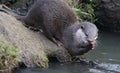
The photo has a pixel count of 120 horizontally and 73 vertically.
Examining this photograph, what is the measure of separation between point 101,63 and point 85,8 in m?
3.45

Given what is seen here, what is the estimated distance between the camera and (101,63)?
279 inches

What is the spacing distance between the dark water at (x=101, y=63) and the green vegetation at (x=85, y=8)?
0.78 meters

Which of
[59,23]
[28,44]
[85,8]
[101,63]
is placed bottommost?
[101,63]

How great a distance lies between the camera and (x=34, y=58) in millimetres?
6320

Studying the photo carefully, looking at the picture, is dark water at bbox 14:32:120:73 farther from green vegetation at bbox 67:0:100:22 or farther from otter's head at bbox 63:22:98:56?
green vegetation at bbox 67:0:100:22

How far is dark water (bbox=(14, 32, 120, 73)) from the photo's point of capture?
646cm

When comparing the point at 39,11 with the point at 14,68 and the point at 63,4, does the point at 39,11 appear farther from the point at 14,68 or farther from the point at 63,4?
the point at 14,68

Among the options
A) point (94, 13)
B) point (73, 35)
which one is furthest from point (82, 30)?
point (94, 13)

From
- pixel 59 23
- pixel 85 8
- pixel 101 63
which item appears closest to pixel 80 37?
pixel 59 23

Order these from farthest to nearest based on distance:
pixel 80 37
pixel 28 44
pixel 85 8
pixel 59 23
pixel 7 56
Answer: pixel 85 8
pixel 59 23
pixel 80 37
pixel 28 44
pixel 7 56

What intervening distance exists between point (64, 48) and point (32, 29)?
2.26 feet

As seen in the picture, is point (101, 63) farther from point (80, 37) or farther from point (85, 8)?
point (85, 8)

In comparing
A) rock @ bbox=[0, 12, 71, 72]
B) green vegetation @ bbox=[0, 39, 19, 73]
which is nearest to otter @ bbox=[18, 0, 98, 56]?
rock @ bbox=[0, 12, 71, 72]

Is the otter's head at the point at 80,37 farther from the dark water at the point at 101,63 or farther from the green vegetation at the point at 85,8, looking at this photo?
the green vegetation at the point at 85,8
